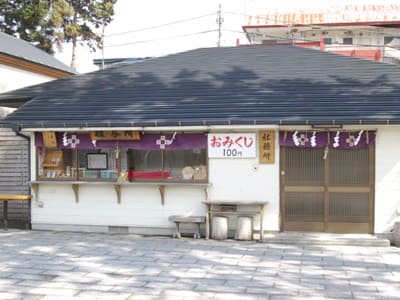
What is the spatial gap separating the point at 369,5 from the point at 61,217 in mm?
29266

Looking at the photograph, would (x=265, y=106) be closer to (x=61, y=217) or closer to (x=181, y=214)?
(x=181, y=214)

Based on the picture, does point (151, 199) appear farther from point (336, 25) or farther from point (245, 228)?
point (336, 25)

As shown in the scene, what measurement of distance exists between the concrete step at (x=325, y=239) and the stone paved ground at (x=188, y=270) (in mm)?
235

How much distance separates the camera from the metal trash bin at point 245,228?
34.5 feet

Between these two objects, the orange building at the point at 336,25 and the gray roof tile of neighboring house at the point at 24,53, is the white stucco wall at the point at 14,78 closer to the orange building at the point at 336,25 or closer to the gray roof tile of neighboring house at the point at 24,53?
the gray roof tile of neighboring house at the point at 24,53

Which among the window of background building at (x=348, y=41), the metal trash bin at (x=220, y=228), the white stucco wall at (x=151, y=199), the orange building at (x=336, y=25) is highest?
the orange building at (x=336, y=25)

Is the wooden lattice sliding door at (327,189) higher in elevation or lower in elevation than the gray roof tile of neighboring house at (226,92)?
lower

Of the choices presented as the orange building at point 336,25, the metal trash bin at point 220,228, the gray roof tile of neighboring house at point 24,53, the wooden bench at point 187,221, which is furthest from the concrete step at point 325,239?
the orange building at point 336,25

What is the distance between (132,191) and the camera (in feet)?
37.7

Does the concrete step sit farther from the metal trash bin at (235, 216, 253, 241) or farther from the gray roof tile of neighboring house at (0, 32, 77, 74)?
the gray roof tile of neighboring house at (0, 32, 77, 74)

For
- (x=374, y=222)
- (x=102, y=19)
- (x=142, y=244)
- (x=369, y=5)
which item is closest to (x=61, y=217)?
(x=142, y=244)

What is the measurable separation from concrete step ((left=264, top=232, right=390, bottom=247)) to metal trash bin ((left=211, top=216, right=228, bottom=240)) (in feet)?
2.90

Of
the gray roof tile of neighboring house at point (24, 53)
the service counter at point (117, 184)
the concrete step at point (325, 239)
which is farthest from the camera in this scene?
the gray roof tile of neighboring house at point (24, 53)

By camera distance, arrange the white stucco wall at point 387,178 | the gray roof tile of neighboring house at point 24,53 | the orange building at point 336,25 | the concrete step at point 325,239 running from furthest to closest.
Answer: the orange building at point 336,25 < the gray roof tile of neighboring house at point 24,53 < the white stucco wall at point 387,178 < the concrete step at point 325,239
